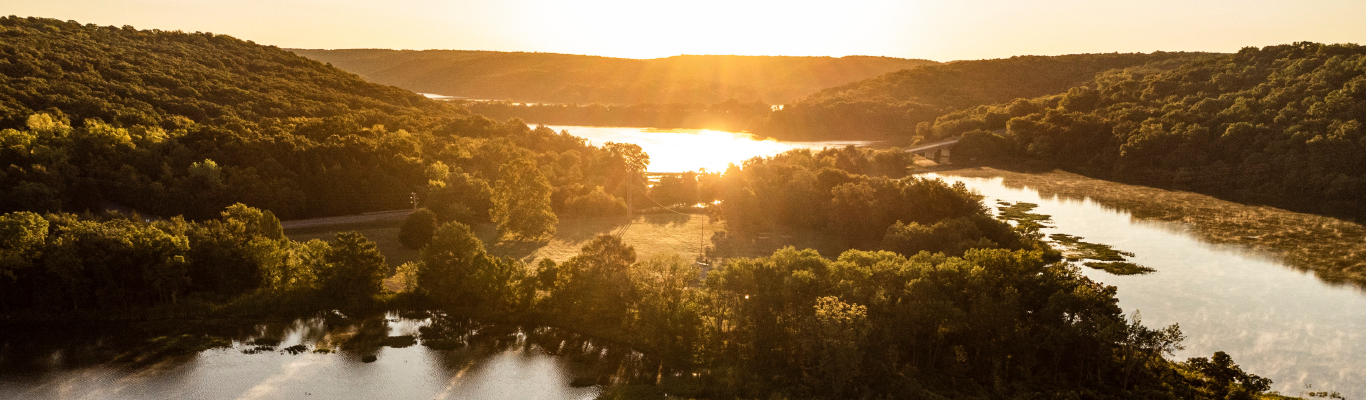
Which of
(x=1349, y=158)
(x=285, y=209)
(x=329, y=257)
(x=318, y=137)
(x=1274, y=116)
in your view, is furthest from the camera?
(x=1274, y=116)

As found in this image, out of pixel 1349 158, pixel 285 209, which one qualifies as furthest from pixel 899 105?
pixel 285 209

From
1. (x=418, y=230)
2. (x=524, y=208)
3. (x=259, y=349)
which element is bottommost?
(x=259, y=349)

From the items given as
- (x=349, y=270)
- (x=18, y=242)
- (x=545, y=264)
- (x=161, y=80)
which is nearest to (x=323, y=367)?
(x=349, y=270)

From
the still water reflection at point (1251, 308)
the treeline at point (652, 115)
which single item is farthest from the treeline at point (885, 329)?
the treeline at point (652, 115)

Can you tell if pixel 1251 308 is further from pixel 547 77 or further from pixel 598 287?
pixel 547 77

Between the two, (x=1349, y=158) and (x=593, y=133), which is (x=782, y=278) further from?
(x=593, y=133)

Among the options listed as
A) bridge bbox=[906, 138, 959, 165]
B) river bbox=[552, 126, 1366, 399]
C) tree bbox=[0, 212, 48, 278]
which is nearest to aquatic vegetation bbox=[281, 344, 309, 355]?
tree bbox=[0, 212, 48, 278]
